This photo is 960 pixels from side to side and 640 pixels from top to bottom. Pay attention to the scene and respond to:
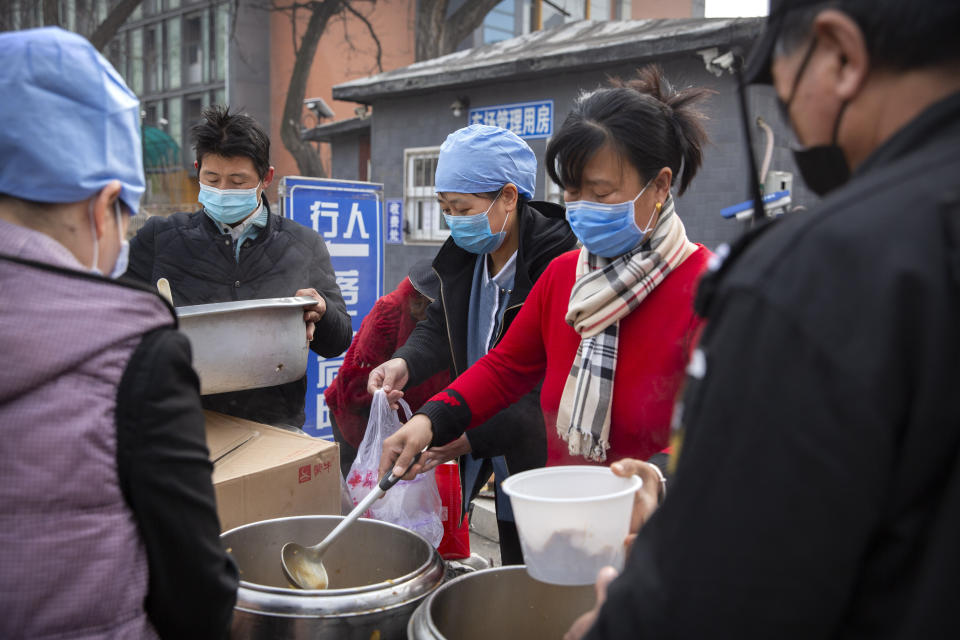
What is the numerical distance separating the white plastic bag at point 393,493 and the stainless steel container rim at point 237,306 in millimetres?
450

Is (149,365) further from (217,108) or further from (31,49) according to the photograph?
(217,108)

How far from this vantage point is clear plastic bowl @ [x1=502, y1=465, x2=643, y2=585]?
1.21 m

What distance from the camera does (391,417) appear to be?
257 cm

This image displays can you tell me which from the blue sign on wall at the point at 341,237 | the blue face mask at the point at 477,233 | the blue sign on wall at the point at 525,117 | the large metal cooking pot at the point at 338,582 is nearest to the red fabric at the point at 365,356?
the blue face mask at the point at 477,233

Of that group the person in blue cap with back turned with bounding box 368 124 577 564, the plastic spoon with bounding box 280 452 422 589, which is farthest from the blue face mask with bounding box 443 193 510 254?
the plastic spoon with bounding box 280 452 422 589

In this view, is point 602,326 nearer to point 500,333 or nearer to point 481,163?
point 500,333

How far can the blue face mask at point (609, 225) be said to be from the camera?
6.34ft

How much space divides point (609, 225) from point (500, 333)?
2.58ft

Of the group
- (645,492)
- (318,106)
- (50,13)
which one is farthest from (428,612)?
(318,106)

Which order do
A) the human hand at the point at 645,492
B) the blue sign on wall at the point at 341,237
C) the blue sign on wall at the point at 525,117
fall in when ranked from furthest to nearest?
the blue sign on wall at the point at 525,117
the blue sign on wall at the point at 341,237
the human hand at the point at 645,492

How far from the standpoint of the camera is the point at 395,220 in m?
11.3

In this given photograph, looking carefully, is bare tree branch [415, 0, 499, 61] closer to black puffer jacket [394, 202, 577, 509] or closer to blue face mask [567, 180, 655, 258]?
black puffer jacket [394, 202, 577, 509]

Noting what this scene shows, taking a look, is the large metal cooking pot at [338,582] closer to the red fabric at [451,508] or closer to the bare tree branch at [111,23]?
the red fabric at [451,508]

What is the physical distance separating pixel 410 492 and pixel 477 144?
4.31 feet
